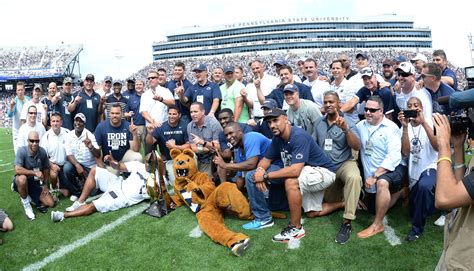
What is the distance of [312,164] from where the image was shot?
465 cm

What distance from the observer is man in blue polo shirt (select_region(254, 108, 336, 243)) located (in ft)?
14.3

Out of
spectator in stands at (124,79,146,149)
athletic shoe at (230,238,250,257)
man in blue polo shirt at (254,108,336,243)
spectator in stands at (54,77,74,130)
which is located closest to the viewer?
athletic shoe at (230,238,250,257)

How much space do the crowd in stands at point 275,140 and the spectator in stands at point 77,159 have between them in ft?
0.06

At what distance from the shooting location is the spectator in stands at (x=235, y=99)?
22.3ft

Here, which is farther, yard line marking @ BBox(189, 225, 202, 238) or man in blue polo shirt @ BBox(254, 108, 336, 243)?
yard line marking @ BBox(189, 225, 202, 238)

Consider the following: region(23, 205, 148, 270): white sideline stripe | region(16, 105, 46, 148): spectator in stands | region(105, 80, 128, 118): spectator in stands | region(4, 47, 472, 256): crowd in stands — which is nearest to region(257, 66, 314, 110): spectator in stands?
region(4, 47, 472, 256): crowd in stands

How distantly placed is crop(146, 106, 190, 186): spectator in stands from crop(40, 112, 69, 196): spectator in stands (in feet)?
5.41

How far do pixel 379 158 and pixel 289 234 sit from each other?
4.82ft

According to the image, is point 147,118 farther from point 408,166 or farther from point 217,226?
point 408,166

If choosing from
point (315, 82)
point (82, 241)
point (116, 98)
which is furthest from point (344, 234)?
point (116, 98)

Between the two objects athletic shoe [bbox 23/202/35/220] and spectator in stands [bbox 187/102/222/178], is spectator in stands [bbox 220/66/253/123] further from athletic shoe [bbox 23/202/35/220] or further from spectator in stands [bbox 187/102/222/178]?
athletic shoe [bbox 23/202/35/220]

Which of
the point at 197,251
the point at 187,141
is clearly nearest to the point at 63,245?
the point at 197,251

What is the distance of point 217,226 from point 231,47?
74586mm

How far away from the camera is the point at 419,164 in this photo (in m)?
4.50
